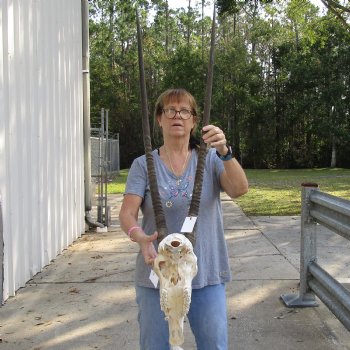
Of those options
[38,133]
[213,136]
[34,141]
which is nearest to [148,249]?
[213,136]

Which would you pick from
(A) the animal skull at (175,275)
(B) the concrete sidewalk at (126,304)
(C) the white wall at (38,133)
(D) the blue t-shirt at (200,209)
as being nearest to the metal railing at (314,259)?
(B) the concrete sidewalk at (126,304)

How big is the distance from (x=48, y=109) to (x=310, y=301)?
4.27m

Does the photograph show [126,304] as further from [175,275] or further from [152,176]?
[175,275]

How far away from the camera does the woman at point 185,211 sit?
2.65 metres

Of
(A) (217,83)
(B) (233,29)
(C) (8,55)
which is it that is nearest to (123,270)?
(C) (8,55)

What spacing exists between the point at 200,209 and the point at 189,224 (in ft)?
1.01

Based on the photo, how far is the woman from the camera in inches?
A: 104

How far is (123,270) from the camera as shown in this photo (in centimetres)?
684

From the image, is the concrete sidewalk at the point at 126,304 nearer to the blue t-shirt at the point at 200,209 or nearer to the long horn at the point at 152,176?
the blue t-shirt at the point at 200,209

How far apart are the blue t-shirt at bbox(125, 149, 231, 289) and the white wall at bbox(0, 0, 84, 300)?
10.0ft

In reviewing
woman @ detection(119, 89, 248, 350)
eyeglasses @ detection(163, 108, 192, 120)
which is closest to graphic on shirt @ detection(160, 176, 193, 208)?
woman @ detection(119, 89, 248, 350)

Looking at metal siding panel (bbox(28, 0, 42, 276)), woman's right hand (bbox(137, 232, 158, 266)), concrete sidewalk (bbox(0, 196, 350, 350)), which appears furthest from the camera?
metal siding panel (bbox(28, 0, 42, 276))

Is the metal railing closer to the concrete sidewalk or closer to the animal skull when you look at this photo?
the concrete sidewalk

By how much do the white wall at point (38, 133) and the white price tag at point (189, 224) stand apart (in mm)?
3441
